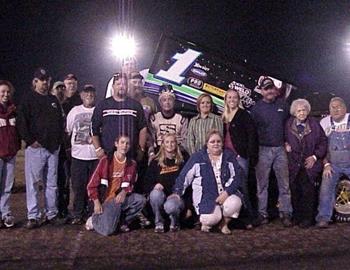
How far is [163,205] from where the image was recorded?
840 centimetres

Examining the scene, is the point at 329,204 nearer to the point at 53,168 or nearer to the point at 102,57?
the point at 53,168

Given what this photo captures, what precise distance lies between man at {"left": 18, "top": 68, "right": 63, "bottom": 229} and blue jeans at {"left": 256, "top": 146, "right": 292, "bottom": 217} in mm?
2815

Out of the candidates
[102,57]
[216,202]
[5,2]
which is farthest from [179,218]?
[5,2]

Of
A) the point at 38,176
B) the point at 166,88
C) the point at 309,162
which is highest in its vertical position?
the point at 166,88

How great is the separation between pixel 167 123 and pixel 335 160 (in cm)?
237

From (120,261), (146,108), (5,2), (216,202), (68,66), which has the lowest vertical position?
(120,261)

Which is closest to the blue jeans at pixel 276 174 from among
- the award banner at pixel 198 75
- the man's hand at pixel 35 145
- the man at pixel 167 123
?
the award banner at pixel 198 75

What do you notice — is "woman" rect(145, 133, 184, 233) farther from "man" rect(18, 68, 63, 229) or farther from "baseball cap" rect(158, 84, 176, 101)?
"man" rect(18, 68, 63, 229)

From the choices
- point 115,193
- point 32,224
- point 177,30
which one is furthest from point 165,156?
point 177,30

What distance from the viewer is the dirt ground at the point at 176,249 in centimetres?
694

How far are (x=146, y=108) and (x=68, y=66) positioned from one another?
67.8 ft

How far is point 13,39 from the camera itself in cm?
3159

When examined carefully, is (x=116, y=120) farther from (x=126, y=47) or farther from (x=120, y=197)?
(x=126, y=47)

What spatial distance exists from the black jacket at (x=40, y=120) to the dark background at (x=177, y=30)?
10.2m
